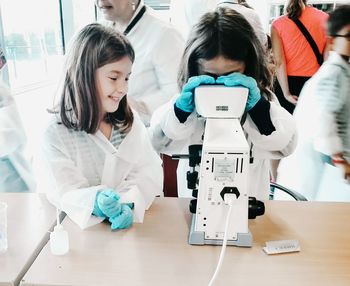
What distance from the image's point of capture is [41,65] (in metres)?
2.86

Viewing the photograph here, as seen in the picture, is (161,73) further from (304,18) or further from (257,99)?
(304,18)

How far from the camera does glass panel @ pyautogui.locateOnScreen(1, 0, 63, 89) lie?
2.32 metres

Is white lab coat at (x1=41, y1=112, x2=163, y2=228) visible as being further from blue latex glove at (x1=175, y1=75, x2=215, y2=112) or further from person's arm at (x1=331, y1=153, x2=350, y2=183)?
person's arm at (x1=331, y1=153, x2=350, y2=183)

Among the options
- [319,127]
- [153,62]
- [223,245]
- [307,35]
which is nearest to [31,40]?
[153,62]

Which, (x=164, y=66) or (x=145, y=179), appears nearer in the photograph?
(x=145, y=179)

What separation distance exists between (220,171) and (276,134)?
0.37m

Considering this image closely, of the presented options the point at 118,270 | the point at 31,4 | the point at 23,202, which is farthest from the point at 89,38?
the point at 31,4

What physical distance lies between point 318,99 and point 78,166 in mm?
882

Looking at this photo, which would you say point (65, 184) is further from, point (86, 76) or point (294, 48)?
point (294, 48)

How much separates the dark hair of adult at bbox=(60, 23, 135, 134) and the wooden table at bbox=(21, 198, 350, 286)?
304mm

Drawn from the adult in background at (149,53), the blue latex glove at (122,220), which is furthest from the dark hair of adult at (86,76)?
the adult in background at (149,53)

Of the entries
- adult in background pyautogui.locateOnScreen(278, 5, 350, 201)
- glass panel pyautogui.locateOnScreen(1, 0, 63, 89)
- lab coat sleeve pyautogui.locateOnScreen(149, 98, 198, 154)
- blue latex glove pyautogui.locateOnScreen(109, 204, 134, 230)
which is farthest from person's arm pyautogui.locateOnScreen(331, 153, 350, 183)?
glass panel pyautogui.locateOnScreen(1, 0, 63, 89)

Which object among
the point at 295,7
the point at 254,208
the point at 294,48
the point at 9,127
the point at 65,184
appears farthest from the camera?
the point at 294,48

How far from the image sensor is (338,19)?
137 cm
